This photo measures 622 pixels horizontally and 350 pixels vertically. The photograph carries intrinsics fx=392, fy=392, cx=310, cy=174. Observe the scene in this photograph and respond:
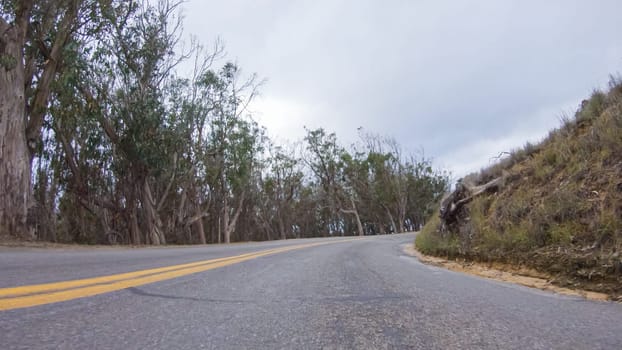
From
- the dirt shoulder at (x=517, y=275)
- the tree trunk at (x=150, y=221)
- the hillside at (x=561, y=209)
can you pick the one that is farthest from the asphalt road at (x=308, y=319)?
the tree trunk at (x=150, y=221)

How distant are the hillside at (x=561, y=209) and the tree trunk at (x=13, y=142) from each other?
1009 centimetres

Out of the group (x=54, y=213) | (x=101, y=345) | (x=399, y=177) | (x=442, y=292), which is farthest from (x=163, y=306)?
(x=399, y=177)

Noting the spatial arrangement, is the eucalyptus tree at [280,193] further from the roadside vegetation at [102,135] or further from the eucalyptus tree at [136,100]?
the eucalyptus tree at [136,100]

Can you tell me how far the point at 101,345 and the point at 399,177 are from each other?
136 ft

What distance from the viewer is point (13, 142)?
10.1 m

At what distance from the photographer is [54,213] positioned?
83.3ft

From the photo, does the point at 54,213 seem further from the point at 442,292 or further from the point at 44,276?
the point at 442,292

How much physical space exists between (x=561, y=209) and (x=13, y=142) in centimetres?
1205

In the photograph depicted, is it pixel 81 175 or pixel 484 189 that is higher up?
pixel 81 175

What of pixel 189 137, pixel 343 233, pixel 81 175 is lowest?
pixel 343 233

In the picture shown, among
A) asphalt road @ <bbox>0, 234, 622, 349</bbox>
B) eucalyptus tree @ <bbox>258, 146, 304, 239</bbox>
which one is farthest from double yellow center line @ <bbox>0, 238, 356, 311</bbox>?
eucalyptus tree @ <bbox>258, 146, 304, 239</bbox>

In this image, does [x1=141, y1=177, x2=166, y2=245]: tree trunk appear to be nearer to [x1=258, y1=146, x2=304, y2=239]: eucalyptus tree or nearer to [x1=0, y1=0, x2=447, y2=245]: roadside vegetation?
[x1=0, y1=0, x2=447, y2=245]: roadside vegetation

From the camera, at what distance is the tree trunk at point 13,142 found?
32.1 ft

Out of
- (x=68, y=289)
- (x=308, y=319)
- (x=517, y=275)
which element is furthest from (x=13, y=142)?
(x=517, y=275)
